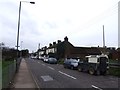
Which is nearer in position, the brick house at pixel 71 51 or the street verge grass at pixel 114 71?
the street verge grass at pixel 114 71

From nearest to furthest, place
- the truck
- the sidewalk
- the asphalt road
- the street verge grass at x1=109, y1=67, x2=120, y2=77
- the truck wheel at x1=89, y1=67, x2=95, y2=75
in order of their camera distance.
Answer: the sidewalk → the asphalt road → the truck → the street verge grass at x1=109, y1=67, x2=120, y2=77 → the truck wheel at x1=89, y1=67, x2=95, y2=75

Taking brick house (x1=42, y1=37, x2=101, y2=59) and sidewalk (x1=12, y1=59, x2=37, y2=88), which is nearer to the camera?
sidewalk (x1=12, y1=59, x2=37, y2=88)

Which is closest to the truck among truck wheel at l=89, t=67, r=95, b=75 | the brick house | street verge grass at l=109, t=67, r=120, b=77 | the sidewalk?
truck wheel at l=89, t=67, r=95, b=75

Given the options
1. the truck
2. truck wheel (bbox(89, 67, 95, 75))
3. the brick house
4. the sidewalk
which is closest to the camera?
the sidewalk

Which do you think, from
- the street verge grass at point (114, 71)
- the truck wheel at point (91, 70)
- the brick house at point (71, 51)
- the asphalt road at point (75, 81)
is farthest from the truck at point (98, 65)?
the brick house at point (71, 51)

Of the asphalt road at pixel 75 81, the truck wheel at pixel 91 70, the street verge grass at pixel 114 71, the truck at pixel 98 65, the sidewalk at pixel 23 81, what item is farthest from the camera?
the truck wheel at pixel 91 70

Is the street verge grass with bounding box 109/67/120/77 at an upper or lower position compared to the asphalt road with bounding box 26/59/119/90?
upper

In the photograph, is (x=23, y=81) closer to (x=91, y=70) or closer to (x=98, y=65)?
(x=98, y=65)

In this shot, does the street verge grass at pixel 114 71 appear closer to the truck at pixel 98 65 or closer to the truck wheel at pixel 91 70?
the truck at pixel 98 65

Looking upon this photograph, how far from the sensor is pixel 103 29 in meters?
56.1

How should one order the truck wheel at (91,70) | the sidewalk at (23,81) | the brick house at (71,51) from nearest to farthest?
the sidewalk at (23,81)
the truck wheel at (91,70)
the brick house at (71,51)

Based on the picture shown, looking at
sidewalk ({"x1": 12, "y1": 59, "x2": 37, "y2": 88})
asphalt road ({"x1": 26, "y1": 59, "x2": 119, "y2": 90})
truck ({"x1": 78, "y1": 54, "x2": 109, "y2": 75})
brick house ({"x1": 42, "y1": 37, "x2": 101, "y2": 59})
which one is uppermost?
brick house ({"x1": 42, "y1": 37, "x2": 101, "y2": 59})

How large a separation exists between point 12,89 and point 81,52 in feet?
244

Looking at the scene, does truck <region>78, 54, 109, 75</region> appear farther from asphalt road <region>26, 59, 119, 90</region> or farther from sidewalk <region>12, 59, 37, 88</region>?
sidewalk <region>12, 59, 37, 88</region>
